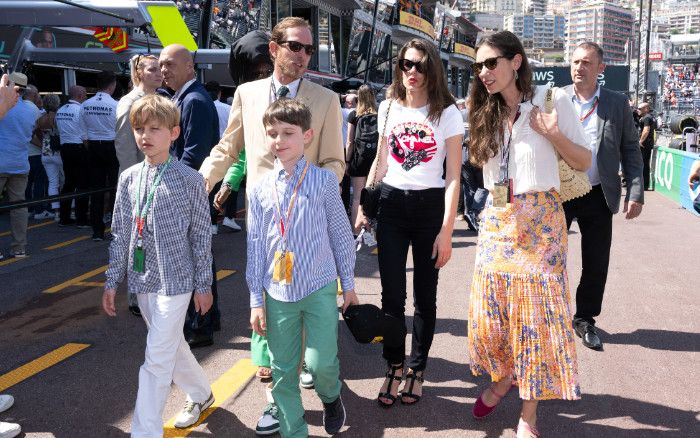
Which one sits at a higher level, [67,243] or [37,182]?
[37,182]

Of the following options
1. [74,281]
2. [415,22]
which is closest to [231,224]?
[74,281]

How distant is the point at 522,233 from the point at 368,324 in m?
0.84

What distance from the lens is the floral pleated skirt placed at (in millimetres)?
3209

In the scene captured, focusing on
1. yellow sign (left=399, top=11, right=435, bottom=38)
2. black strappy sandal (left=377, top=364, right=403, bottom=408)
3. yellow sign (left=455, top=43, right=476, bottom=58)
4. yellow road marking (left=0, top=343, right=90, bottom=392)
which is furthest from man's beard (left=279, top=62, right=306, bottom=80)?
yellow sign (left=455, top=43, right=476, bottom=58)

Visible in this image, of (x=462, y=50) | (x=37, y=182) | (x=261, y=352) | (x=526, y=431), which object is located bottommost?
(x=526, y=431)

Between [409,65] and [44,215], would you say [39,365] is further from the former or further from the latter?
[44,215]

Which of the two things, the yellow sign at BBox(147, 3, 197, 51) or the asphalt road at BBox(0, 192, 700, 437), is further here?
the yellow sign at BBox(147, 3, 197, 51)

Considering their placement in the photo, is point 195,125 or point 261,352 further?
point 195,125

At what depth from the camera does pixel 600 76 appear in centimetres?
2309

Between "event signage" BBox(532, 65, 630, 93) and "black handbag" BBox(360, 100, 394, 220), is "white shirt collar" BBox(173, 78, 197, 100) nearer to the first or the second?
"black handbag" BBox(360, 100, 394, 220)

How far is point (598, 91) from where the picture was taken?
16.6 ft

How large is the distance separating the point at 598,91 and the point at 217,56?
8744 millimetres

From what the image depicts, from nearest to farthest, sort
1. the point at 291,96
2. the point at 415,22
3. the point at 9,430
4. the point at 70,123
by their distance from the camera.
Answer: the point at 9,430, the point at 291,96, the point at 70,123, the point at 415,22

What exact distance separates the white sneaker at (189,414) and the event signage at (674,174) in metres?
10.3
